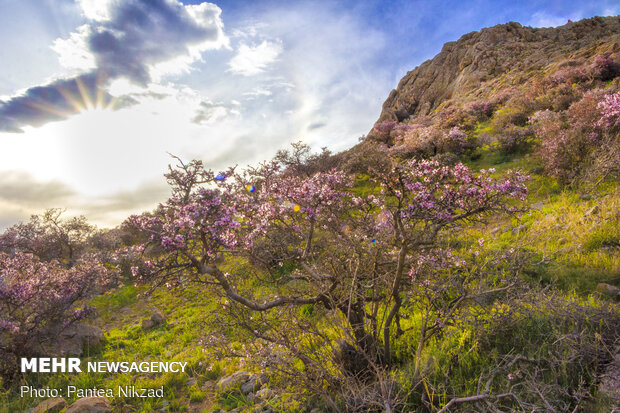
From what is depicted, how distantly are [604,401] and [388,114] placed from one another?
52767mm

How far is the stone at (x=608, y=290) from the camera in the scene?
5.27 metres

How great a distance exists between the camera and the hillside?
12.4 feet

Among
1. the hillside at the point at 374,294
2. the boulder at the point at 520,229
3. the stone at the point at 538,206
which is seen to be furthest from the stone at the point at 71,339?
the stone at the point at 538,206

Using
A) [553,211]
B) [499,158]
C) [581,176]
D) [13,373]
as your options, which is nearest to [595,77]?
[499,158]

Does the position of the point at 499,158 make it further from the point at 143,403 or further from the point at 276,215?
the point at 143,403

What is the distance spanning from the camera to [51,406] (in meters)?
5.71

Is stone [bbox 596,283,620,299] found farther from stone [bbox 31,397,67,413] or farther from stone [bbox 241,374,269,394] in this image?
stone [bbox 31,397,67,413]

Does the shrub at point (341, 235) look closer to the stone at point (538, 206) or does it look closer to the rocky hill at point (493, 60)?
the stone at point (538, 206)

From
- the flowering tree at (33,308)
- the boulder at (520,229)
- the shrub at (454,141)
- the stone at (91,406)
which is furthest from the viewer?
the shrub at (454,141)

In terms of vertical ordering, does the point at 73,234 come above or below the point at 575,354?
above

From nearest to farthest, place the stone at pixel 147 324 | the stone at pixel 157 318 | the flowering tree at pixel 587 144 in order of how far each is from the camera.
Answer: the flowering tree at pixel 587 144 < the stone at pixel 147 324 < the stone at pixel 157 318

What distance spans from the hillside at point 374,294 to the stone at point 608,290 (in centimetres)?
3

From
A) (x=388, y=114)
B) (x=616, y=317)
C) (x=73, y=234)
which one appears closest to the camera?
(x=616, y=317)

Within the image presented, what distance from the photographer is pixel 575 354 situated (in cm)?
343
